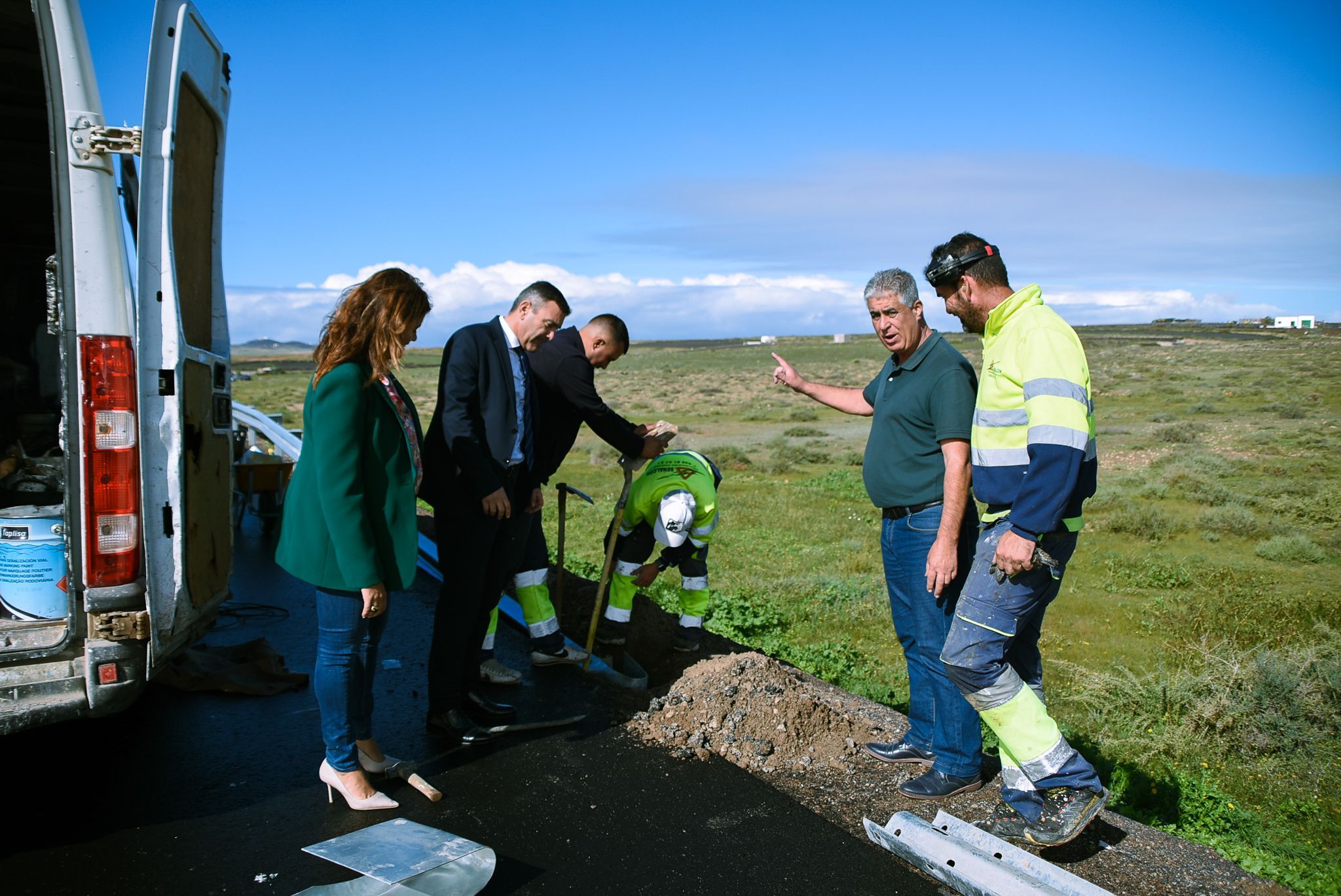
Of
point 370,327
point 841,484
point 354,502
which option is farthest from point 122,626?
point 841,484

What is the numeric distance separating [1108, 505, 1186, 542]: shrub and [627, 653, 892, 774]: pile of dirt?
938cm

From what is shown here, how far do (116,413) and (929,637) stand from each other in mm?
3319

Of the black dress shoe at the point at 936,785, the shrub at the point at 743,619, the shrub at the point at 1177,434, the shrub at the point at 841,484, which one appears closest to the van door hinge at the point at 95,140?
the black dress shoe at the point at 936,785

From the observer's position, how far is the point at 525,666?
17.7 ft

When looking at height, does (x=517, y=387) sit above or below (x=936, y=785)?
above

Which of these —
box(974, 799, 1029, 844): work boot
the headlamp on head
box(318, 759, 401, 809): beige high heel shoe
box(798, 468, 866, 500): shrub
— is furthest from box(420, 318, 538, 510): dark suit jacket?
box(798, 468, 866, 500): shrub

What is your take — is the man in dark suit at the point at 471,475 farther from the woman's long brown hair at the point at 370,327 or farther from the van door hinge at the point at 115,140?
the van door hinge at the point at 115,140

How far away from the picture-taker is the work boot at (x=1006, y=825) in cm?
331

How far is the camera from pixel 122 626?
336cm

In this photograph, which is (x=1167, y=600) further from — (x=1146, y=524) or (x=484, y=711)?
(x=484, y=711)

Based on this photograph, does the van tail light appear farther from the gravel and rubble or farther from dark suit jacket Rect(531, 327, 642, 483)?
the gravel and rubble

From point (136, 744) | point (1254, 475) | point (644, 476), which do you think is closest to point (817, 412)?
point (1254, 475)

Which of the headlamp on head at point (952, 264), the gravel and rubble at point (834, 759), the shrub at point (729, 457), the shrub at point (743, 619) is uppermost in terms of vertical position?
the headlamp on head at point (952, 264)

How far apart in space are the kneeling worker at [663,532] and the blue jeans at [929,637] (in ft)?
5.88
